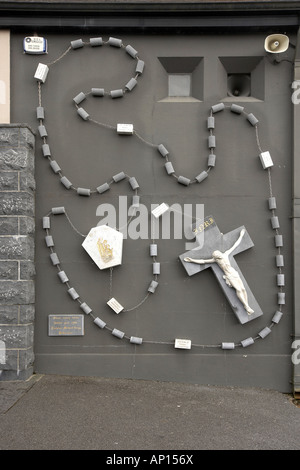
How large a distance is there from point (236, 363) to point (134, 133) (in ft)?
9.50

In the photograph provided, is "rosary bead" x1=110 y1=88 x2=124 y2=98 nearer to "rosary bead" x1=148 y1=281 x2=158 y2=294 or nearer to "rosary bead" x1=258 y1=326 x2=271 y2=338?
"rosary bead" x1=148 y1=281 x2=158 y2=294

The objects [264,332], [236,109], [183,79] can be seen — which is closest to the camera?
[264,332]

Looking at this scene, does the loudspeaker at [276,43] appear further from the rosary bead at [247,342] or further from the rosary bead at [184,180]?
the rosary bead at [247,342]

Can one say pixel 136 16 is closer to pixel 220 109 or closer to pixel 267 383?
pixel 220 109

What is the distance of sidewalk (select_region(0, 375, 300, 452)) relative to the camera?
11.5 ft

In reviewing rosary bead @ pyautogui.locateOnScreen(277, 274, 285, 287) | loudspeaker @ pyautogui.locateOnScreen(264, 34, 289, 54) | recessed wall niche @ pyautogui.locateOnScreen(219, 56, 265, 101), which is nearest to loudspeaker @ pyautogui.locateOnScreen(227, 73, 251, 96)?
recessed wall niche @ pyautogui.locateOnScreen(219, 56, 265, 101)

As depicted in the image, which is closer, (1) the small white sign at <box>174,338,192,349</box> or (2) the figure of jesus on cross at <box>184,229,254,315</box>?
(2) the figure of jesus on cross at <box>184,229,254,315</box>

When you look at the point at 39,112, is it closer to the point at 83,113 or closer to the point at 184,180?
the point at 83,113

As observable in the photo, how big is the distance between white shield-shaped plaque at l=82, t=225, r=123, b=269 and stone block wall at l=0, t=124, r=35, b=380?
2.24 ft

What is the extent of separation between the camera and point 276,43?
483 centimetres

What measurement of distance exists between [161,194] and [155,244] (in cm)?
59

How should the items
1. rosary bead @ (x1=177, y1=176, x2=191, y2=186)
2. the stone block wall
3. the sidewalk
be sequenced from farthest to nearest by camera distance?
rosary bead @ (x1=177, y1=176, x2=191, y2=186) < the stone block wall < the sidewalk

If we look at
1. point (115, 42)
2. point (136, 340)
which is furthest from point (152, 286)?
point (115, 42)

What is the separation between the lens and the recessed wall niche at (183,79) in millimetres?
5141
